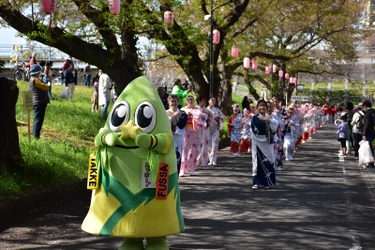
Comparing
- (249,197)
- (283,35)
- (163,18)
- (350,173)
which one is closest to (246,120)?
(163,18)

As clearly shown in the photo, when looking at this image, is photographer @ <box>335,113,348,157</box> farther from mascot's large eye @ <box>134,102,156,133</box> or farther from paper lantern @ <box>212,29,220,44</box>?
mascot's large eye @ <box>134,102,156,133</box>

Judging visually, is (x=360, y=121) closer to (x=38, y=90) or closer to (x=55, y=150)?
(x=38, y=90)

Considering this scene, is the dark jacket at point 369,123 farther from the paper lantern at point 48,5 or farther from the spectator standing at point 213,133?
the paper lantern at point 48,5

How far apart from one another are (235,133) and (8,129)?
39.0 ft

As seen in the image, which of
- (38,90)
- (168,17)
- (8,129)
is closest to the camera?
(8,129)

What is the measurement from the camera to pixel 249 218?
927 centimetres

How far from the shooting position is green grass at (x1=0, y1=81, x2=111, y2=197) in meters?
10.0

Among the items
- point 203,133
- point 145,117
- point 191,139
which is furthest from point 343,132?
point 145,117

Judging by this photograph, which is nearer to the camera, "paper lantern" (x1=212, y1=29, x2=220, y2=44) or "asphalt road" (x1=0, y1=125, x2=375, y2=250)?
"asphalt road" (x1=0, y1=125, x2=375, y2=250)

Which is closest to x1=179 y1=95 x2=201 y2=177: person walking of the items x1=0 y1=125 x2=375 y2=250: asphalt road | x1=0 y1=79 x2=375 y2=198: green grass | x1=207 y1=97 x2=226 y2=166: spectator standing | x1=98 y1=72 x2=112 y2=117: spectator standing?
x1=0 y1=125 x2=375 y2=250: asphalt road

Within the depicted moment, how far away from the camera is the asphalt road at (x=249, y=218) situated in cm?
761

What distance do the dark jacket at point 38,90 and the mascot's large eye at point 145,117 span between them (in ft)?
26.6

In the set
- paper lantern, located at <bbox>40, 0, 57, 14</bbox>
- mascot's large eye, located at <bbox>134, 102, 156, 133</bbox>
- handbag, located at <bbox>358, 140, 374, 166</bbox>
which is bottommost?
handbag, located at <bbox>358, 140, 374, 166</bbox>

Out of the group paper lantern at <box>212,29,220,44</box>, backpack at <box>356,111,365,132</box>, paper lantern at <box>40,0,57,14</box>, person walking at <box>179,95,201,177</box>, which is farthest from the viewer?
paper lantern at <box>212,29,220,44</box>
